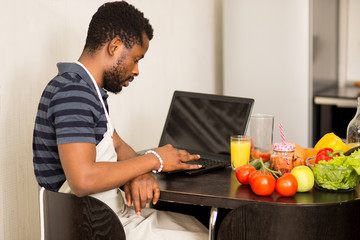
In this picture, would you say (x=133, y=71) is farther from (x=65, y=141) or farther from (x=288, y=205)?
(x=288, y=205)

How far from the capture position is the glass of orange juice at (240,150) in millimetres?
1802

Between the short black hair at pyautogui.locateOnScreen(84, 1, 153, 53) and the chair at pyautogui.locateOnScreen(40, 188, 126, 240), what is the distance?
1.61 ft

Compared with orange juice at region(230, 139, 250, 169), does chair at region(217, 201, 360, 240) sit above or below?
below

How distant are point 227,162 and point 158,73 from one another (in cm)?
124

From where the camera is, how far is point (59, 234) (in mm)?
1536

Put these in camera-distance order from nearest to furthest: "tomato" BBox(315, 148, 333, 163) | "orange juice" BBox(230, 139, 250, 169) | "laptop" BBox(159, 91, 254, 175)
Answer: "tomato" BBox(315, 148, 333, 163) < "orange juice" BBox(230, 139, 250, 169) < "laptop" BBox(159, 91, 254, 175)

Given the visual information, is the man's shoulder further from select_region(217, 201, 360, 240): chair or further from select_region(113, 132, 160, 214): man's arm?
select_region(217, 201, 360, 240): chair

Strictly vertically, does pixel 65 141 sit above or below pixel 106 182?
above

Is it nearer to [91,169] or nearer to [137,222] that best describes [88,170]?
[91,169]

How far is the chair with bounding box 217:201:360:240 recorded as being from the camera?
1388 millimetres

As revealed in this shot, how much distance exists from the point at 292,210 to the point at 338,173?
8.4 inches

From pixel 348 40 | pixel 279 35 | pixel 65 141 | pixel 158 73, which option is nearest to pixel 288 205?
pixel 65 141

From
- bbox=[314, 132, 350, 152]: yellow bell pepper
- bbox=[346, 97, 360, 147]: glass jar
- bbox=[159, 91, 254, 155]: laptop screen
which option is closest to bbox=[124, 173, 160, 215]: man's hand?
bbox=[159, 91, 254, 155]: laptop screen

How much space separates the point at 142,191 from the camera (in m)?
1.57
